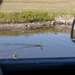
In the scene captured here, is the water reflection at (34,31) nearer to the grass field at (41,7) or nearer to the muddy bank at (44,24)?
the muddy bank at (44,24)

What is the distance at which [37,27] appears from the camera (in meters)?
20.2

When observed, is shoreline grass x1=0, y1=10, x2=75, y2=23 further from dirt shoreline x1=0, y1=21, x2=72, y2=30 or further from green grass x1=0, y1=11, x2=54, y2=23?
dirt shoreline x1=0, y1=21, x2=72, y2=30

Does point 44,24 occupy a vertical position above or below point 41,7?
below

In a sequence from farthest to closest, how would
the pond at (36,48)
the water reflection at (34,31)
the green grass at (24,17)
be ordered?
the green grass at (24,17) → the water reflection at (34,31) → the pond at (36,48)

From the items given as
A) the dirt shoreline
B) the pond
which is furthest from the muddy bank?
the pond

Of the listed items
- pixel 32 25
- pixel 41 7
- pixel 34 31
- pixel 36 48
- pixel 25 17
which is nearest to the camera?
pixel 36 48

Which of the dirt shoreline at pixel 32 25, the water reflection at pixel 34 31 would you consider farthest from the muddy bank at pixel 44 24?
the water reflection at pixel 34 31

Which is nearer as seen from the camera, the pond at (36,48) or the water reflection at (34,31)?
the pond at (36,48)

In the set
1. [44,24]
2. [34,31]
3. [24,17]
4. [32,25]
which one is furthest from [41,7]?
[34,31]

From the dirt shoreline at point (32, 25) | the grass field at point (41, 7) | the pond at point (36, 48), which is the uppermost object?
the grass field at point (41, 7)

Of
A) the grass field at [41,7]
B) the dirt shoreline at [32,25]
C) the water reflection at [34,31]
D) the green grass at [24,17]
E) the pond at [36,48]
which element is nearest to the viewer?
the pond at [36,48]

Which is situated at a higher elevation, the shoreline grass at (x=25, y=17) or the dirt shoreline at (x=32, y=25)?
the shoreline grass at (x=25, y=17)

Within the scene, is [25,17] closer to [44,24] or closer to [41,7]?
[44,24]

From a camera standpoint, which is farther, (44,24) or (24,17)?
(24,17)
